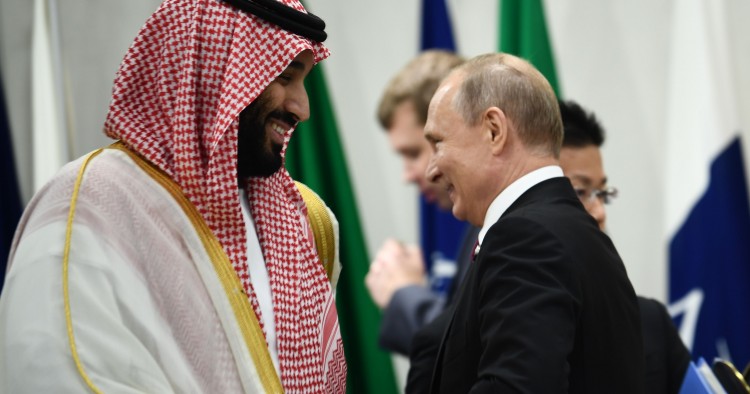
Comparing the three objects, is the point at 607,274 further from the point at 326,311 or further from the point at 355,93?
the point at 355,93

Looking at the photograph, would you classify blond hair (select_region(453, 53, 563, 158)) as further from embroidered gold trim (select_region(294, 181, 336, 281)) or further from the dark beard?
embroidered gold trim (select_region(294, 181, 336, 281))

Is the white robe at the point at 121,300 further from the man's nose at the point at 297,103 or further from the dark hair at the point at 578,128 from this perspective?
the dark hair at the point at 578,128

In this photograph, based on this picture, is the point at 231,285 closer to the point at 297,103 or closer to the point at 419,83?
the point at 297,103

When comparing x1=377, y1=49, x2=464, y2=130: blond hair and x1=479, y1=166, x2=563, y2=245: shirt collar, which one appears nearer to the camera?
x1=479, y1=166, x2=563, y2=245: shirt collar

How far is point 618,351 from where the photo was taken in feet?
6.61

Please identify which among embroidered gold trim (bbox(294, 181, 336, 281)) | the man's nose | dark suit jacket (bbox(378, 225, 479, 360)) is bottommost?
dark suit jacket (bbox(378, 225, 479, 360))

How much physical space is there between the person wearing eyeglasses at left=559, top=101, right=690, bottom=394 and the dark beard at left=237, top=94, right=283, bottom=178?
0.91 meters

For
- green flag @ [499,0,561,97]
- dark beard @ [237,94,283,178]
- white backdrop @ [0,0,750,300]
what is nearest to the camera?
dark beard @ [237,94,283,178]

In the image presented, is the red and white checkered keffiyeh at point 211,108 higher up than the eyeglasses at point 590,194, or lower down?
higher up

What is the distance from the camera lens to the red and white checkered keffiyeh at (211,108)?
2.11 metres

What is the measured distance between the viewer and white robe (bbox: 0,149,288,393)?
187 centimetres

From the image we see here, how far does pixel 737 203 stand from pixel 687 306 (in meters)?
0.50

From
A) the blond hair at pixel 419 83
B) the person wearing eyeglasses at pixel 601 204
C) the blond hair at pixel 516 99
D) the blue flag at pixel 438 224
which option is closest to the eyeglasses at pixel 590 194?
the person wearing eyeglasses at pixel 601 204

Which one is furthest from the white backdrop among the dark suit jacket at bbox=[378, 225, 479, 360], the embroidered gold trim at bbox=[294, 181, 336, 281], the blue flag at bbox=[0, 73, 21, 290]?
the embroidered gold trim at bbox=[294, 181, 336, 281]
